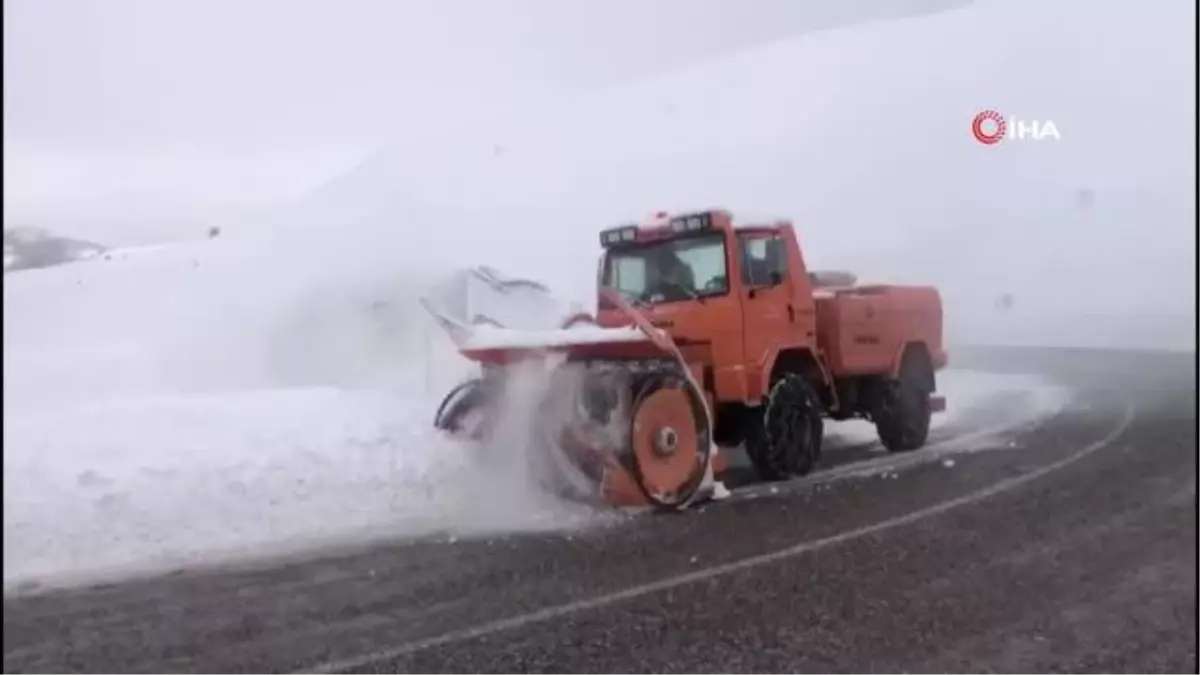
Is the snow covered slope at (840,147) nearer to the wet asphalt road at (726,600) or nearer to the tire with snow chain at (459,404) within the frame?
the tire with snow chain at (459,404)

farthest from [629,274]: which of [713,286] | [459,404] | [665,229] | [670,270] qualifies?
[459,404]

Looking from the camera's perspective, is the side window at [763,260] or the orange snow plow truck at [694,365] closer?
the orange snow plow truck at [694,365]

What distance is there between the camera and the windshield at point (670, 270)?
31.1ft

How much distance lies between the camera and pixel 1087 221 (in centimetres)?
1525

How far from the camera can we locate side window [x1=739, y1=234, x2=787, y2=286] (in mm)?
9586

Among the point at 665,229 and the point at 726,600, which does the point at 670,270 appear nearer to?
the point at 665,229

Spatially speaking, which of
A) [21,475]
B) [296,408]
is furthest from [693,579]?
[21,475]

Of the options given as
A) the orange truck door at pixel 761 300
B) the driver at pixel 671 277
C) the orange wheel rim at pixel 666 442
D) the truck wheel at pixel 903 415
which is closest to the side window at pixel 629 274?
the driver at pixel 671 277

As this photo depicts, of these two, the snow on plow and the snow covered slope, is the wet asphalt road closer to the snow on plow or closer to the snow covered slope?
the snow on plow

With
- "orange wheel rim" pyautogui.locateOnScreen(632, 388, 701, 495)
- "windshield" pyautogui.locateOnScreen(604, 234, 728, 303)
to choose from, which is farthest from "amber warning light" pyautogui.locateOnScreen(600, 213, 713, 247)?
"orange wheel rim" pyautogui.locateOnScreen(632, 388, 701, 495)

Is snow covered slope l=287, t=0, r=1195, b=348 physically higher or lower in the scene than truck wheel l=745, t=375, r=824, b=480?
higher

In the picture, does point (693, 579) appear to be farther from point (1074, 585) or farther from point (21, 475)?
point (21, 475)

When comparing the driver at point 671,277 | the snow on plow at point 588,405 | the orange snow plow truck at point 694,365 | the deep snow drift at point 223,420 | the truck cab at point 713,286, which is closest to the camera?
the deep snow drift at point 223,420

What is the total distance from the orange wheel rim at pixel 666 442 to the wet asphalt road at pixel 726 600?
0.36 m
